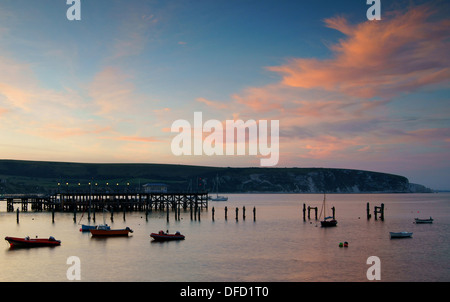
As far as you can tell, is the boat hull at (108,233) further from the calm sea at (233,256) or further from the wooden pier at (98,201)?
the wooden pier at (98,201)

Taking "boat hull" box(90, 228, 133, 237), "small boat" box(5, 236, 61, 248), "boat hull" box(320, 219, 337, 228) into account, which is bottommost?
"boat hull" box(320, 219, 337, 228)

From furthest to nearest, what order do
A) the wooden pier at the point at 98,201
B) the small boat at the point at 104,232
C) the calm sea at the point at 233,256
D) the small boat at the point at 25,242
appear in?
the wooden pier at the point at 98,201 < the small boat at the point at 104,232 < the small boat at the point at 25,242 < the calm sea at the point at 233,256

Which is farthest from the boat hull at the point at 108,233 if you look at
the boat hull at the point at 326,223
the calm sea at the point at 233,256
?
the boat hull at the point at 326,223

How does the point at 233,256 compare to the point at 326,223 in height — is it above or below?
above

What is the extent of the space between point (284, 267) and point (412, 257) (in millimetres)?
21477

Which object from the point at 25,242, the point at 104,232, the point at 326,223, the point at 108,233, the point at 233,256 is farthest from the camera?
the point at 326,223

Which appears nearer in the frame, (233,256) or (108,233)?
(233,256)

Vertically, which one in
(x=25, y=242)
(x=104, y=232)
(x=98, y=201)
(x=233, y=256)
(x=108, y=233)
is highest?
(x=98, y=201)

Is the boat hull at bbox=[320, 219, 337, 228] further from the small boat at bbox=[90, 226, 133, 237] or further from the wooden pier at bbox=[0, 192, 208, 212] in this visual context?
the small boat at bbox=[90, 226, 133, 237]

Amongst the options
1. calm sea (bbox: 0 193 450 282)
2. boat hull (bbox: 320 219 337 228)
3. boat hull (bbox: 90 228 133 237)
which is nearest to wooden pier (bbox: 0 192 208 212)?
boat hull (bbox: 320 219 337 228)

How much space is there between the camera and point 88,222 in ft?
342

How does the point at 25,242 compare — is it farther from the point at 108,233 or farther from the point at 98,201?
the point at 98,201

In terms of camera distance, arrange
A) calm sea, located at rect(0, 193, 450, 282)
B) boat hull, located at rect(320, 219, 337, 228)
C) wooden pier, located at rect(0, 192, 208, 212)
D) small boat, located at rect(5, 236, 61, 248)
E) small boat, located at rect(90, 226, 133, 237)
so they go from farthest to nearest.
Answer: wooden pier, located at rect(0, 192, 208, 212), boat hull, located at rect(320, 219, 337, 228), small boat, located at rect(90, 226, 133, 237), small boat, located at rect(5, 236, 61, 248), calm sea, located at rect(0, 193, 450, 282)

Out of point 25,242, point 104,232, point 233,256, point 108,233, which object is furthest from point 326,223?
point 25,242
